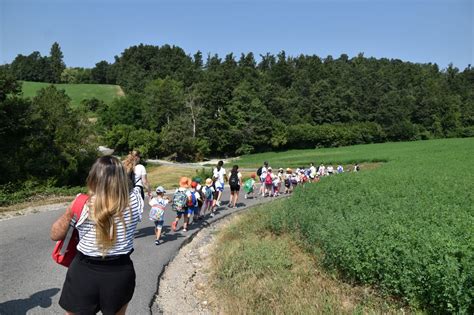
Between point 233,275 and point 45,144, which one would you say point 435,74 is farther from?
point 233,275

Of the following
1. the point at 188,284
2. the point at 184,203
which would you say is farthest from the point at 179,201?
the point at 188,284

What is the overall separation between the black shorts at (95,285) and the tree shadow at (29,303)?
3184mm

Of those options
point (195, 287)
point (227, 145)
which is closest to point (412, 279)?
point (195, 287)

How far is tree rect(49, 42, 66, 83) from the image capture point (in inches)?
6078

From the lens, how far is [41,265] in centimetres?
828

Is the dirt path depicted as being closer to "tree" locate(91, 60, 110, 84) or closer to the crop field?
the crop field

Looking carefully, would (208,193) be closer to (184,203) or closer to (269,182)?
(184,203)

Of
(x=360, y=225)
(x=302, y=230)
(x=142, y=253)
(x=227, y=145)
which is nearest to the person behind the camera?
(x=360, y=225)

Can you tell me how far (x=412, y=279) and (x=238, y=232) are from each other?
21.2ft

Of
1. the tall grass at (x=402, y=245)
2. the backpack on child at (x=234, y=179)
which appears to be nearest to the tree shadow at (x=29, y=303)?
the tall grass at (x=402, y=245)

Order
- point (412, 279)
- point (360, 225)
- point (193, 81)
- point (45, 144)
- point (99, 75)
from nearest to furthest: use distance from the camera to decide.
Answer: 1. point (412, 279)
2. point (360, 225)
3. point (45, 144)
4. point (193, 81)
5. point (99, 75)

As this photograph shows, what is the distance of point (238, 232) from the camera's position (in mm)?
12164

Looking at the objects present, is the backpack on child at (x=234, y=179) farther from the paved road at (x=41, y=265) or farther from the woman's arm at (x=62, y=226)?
the woman's arm at (x=62, y=226)

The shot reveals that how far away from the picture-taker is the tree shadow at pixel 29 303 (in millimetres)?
6162
